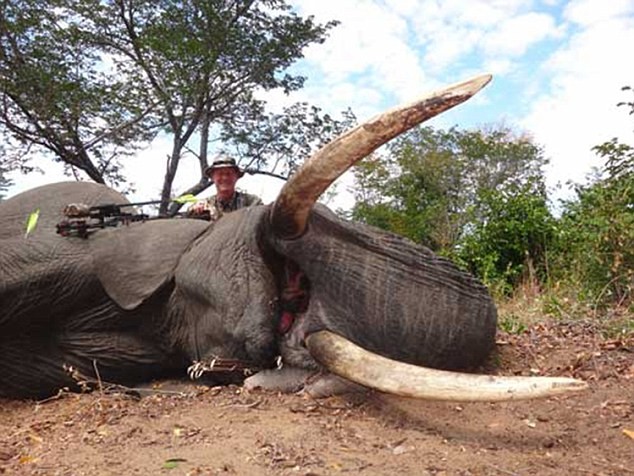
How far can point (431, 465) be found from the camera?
90.8 inches

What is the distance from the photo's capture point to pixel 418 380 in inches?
103

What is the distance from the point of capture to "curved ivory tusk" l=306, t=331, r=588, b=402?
2.38m

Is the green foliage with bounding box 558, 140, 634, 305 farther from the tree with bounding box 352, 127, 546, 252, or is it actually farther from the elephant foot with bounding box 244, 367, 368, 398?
the tree with bounding box 352, 127, 546, 252

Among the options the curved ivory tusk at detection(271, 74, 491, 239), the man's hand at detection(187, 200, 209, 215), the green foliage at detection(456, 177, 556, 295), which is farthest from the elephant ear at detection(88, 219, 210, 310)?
Answer: the green foliage at detection(456, 177, 556, 295)

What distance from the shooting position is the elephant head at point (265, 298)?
2.78 meters

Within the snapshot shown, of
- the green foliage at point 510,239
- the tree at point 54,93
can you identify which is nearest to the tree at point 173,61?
the tree at point 54,93

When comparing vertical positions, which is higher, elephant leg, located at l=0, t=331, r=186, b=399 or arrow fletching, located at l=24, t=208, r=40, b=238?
arrow fletching, located at l=24, t=208, r=40, b=238

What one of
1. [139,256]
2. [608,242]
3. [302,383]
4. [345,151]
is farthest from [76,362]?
[608,242]

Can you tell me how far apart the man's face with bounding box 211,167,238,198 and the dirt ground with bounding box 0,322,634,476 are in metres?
3.31

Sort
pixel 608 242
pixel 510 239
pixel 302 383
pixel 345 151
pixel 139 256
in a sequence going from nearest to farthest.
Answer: pixel 345 151 < pixel 302 383 < pixel 139 256 < pixel 608 242 < pixel 510 239

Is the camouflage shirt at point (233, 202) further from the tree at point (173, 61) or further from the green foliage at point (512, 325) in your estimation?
the tree at point (173, 61)

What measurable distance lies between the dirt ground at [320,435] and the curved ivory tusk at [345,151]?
0.73 m

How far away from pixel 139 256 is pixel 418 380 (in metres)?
1.72

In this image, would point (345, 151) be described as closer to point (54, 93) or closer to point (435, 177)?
point (54, 93)
